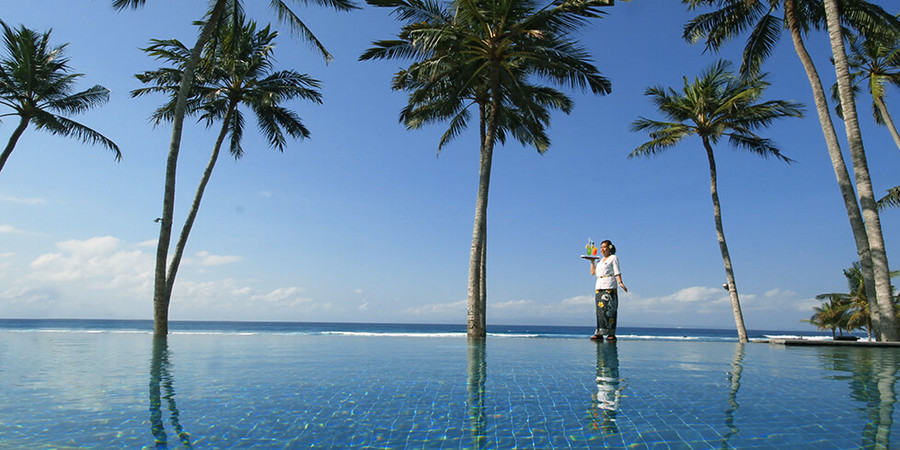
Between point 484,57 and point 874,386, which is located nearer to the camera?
point 874,386

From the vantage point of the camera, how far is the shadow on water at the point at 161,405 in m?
3.10

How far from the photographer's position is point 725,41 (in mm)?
16188

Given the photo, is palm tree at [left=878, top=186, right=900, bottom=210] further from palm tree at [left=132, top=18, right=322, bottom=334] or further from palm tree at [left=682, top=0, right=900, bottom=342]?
palm tree at [left=132, top=18, right=322, bottom=334]

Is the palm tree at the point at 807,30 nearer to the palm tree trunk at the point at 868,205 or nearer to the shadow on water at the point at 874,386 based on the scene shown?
the palm tree trunk at the point at 868,205

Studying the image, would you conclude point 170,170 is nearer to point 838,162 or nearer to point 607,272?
point 607,272

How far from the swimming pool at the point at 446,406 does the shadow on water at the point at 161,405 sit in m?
0.01

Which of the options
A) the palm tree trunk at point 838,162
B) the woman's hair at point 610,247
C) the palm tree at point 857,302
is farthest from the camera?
the palm tree at point 857,302

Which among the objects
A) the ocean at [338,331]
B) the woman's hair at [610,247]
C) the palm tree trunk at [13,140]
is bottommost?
the ocean at [338,331]

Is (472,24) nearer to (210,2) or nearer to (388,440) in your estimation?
(210,2)

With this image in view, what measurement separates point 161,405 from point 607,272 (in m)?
8.15

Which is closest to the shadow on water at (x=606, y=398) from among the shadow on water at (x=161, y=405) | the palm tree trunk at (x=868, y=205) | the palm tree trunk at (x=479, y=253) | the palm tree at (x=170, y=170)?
the shadow on water at (x=161, y=405)

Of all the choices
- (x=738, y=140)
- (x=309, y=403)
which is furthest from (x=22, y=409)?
(x=738, y=140)

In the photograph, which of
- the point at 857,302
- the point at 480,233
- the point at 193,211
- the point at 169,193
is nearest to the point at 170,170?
the point at 169,193

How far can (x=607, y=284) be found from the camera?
10016 mm
